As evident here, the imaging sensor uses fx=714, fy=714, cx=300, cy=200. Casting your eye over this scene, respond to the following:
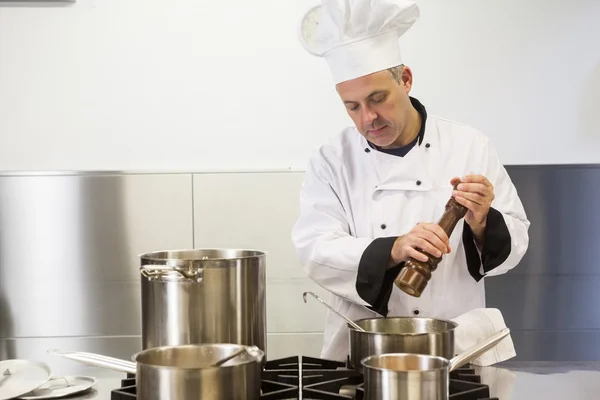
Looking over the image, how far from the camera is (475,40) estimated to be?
2422 mm

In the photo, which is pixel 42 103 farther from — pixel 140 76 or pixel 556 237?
pixel 556 237

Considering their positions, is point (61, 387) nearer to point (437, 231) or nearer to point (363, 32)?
point (437, 231)

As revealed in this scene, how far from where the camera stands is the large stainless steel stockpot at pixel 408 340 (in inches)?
41.6

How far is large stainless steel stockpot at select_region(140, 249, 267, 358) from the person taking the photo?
3.57 ft

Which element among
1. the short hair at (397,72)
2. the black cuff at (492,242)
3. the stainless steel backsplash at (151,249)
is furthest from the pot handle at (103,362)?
the stainless steel backsplash at (151,249)

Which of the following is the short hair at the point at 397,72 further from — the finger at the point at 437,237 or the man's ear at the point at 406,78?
the finger at the point at 437,237

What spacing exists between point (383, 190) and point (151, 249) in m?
1.03

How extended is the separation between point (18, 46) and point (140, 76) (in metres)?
0.43

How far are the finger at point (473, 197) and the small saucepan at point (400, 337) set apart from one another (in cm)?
27

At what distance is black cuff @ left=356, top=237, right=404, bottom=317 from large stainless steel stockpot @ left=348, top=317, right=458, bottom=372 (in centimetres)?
24

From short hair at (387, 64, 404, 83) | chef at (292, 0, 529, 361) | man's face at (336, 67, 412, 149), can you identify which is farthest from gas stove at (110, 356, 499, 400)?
short hair at (387, 64, 404, 83)

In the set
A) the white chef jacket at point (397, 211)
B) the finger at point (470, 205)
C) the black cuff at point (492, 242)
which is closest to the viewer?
the finger at point (470, 205)

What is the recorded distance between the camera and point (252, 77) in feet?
7.97

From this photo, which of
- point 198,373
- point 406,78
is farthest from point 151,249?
point 198,373
